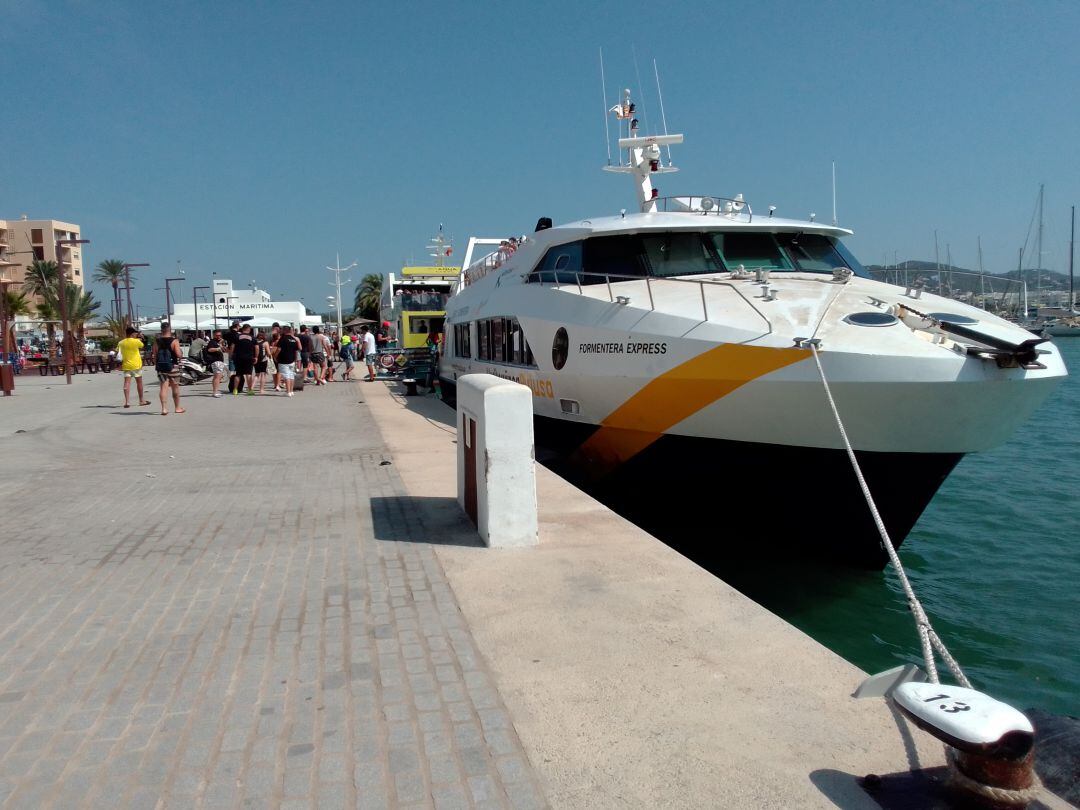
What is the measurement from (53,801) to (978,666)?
6128 millimetres

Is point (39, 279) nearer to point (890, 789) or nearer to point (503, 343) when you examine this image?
point (503, 343)

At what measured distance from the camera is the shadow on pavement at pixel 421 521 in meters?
5.77

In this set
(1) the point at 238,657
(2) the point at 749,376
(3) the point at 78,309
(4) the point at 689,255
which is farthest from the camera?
(3) the point at 78,309

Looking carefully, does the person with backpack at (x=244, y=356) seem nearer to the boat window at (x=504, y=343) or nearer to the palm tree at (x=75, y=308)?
the boat window at (x=504, y=343)

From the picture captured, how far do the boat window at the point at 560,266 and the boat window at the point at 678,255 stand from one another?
0.82 m

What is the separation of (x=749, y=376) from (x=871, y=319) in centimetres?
118

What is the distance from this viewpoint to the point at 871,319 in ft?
22.1

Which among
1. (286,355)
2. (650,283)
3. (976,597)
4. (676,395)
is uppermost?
(650,283)

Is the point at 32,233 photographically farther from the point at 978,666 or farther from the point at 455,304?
the point at 978,666

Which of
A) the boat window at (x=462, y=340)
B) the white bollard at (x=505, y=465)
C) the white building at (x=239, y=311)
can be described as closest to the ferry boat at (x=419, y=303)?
the boat window at (x=462, y=340)

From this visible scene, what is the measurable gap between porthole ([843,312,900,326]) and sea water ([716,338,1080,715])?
8.28ft

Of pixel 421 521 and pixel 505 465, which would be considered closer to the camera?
pixel 505 465

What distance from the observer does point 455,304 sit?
1638 cm

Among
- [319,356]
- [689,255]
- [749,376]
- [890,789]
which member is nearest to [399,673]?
[890,789]
